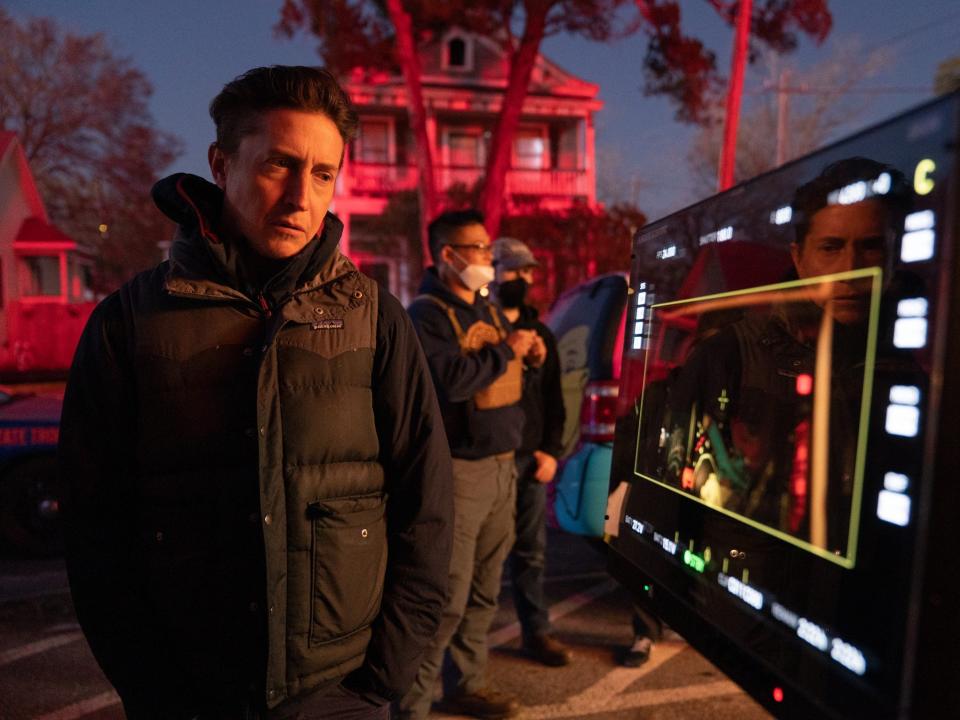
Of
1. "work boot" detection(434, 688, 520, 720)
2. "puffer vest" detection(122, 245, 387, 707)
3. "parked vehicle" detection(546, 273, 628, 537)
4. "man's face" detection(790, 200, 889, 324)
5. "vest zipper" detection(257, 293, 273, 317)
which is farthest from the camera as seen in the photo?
"parked vehicle" detection(546, 273, 628, 537)

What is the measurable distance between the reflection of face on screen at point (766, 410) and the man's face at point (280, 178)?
82cm

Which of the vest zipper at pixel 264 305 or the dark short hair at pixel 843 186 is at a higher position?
the dark short hair at pixel 843 186

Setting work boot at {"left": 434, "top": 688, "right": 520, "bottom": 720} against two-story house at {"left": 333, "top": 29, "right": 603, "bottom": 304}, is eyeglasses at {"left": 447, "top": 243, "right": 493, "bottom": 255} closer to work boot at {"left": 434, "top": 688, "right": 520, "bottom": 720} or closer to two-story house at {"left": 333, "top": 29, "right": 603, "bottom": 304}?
work boot at {"left": 434, "top": 688, "right": 520, "bottom": 720}

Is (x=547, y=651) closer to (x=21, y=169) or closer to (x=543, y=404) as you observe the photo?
(x=543, y=404)

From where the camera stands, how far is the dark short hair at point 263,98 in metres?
1.74

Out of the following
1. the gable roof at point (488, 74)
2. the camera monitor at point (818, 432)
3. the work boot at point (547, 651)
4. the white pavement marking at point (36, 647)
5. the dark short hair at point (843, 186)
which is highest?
the gable roof at point (488, 74)

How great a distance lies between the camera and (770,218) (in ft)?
4.60

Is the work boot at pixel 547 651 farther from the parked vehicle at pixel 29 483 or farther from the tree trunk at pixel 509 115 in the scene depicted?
the tree trunk at pixel 509 115

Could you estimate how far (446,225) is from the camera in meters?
3.84

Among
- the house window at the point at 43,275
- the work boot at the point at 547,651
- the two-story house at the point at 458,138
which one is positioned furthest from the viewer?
the two-story house at the point at 458,138

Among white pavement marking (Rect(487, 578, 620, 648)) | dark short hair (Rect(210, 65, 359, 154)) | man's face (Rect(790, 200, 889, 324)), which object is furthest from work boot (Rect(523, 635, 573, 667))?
man's face (Rect(790, 200, 889, 324))

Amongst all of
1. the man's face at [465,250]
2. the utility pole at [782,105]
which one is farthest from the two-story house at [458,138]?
the man's face at [465,250]

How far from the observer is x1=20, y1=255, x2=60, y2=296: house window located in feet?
83.9

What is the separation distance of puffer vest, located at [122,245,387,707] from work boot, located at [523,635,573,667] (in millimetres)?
2664
